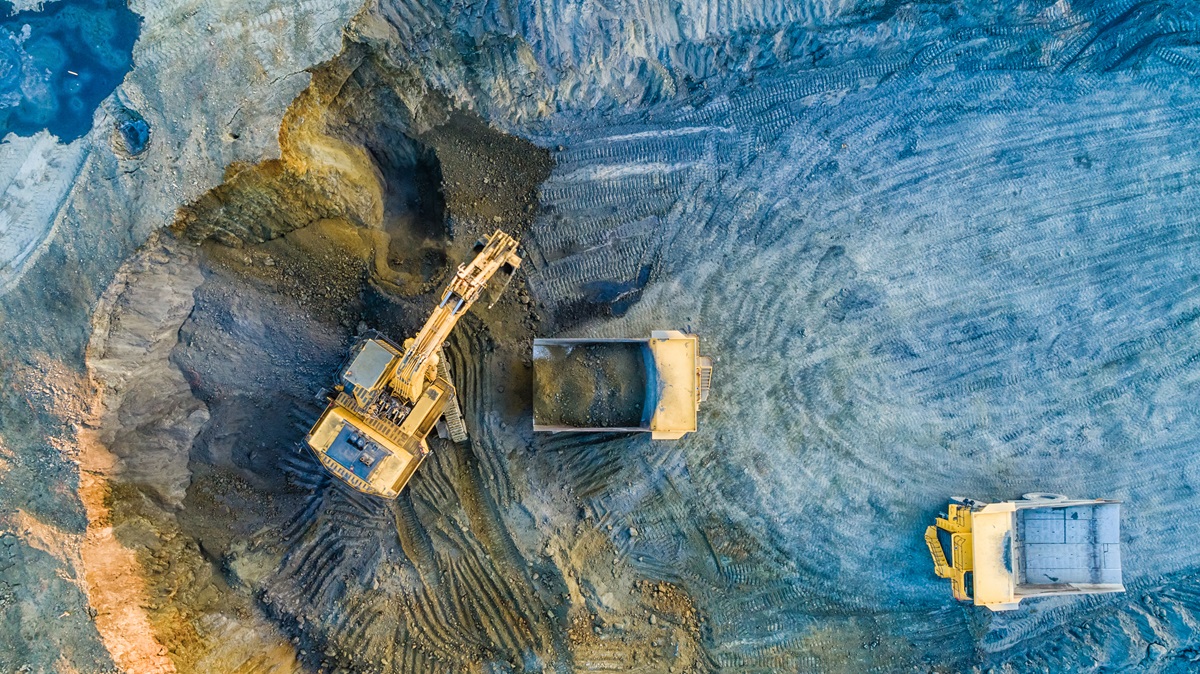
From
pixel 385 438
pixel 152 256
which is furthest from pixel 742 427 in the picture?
pixel 152 256

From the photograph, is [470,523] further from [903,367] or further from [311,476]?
[903,367]

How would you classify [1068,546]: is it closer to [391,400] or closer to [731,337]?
[731,337]

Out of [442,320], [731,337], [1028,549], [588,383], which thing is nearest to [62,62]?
[442,320]

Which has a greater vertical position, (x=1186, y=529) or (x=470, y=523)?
(x=470, y=523)

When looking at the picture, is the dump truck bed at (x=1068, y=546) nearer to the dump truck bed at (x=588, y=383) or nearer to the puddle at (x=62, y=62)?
the dump truck bed at (x=588, y=383)

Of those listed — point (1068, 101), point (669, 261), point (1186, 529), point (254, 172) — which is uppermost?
point (254, 172)

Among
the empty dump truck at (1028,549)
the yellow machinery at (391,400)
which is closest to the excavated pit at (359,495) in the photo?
the yellow machinery at (391,400)

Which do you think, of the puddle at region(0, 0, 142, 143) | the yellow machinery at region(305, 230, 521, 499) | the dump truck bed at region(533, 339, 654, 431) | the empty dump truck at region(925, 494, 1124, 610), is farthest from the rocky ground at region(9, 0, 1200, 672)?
the puddle at region(0, 0, 142, 143)
